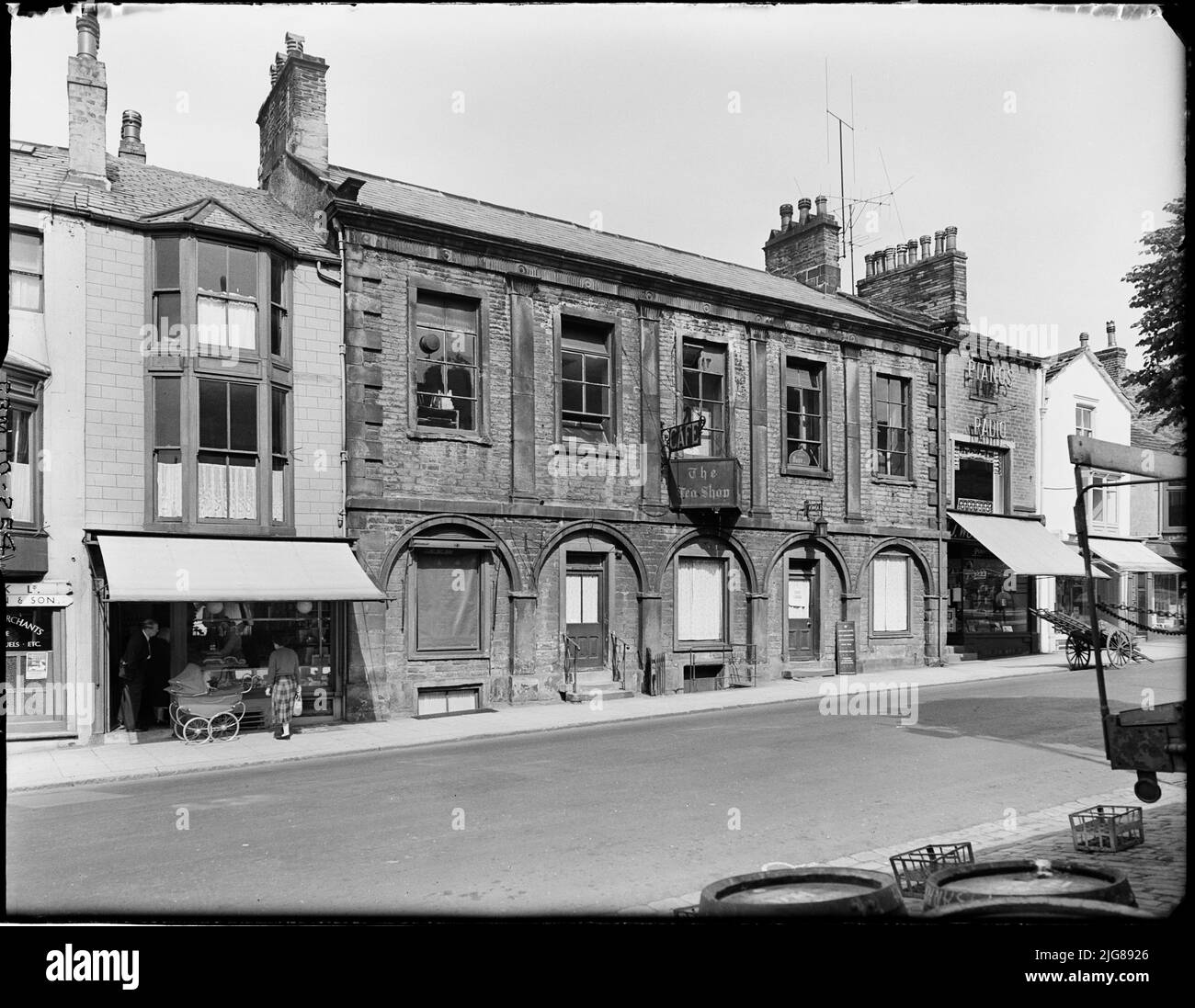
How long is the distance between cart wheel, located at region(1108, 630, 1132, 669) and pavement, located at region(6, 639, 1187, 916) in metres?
1.17

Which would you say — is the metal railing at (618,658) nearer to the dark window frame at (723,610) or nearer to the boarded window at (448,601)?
the dark window frame at (723,610)

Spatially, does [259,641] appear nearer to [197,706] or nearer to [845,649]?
[197,706]

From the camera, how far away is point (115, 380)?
561 inches

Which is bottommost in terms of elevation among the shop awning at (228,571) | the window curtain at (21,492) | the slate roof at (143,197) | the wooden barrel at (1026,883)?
the wooden barrel at (1026,883)

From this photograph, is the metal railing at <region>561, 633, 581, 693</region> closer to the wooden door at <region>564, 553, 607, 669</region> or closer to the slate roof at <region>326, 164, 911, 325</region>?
the wooden door at <region>564, 553, 607, 669</region>

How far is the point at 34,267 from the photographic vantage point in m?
13.8

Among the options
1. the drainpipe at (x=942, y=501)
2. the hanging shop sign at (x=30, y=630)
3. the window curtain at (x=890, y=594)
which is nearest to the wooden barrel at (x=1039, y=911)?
the hanging shop sign at (x=30, y=630)

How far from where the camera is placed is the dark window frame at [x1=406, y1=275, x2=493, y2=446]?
1658 centimetres

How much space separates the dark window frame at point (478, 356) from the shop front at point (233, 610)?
8.64 feet

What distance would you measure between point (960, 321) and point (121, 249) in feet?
68.1

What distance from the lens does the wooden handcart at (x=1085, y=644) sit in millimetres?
22578

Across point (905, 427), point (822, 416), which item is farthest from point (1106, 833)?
point (905, 427)
